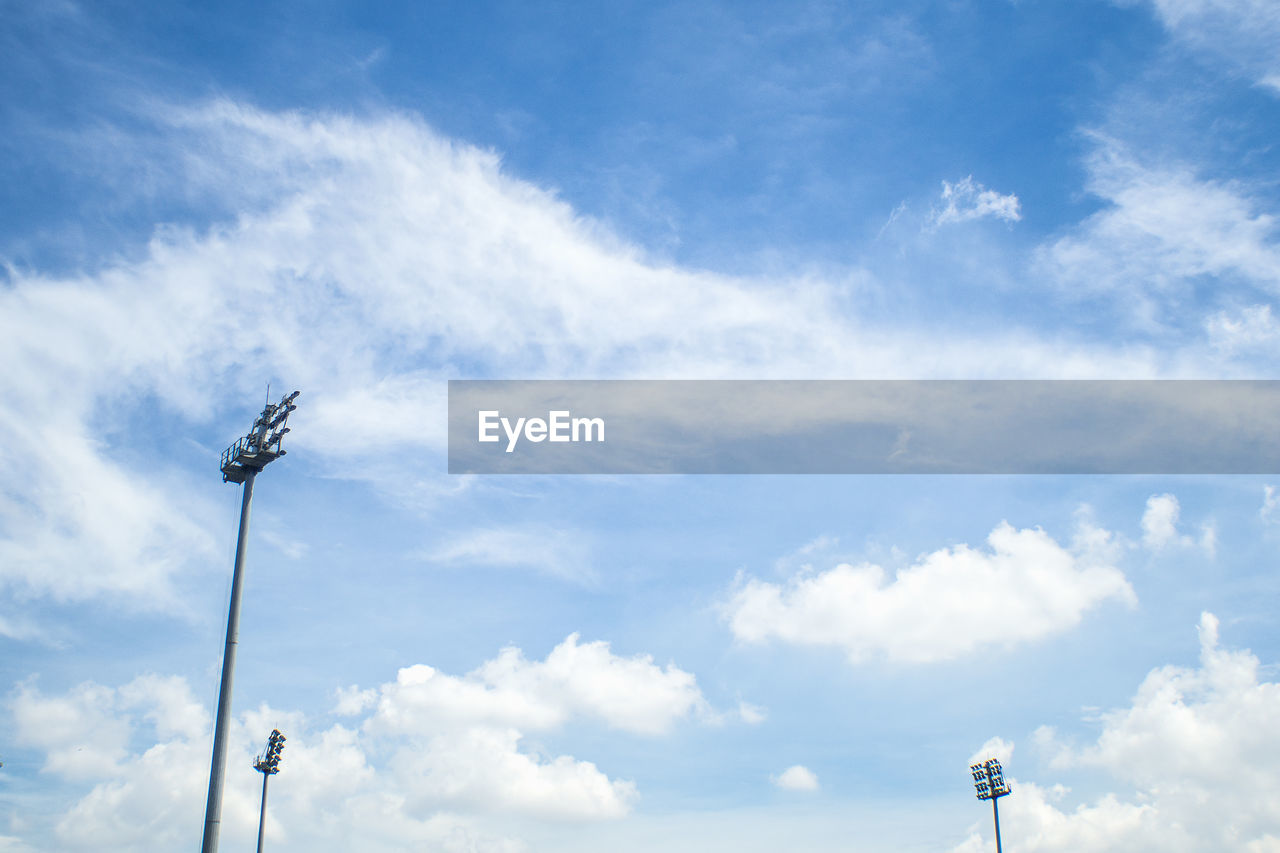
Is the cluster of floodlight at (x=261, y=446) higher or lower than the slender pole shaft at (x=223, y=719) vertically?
higher

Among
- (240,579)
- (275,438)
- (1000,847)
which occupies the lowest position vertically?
(1000,847)

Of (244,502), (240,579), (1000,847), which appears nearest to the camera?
(240,579)

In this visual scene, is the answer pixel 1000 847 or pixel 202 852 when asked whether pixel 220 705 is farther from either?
pixel 1000 847

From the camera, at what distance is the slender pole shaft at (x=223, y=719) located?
1388 inches

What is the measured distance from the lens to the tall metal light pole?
→ 3544 centimetres

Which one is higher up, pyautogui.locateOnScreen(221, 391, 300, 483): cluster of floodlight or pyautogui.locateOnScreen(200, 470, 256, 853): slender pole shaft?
pyautogui.locateOnScreen(221, 391, 300, 483): cluster of floodlight

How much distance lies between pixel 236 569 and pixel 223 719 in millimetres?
6994

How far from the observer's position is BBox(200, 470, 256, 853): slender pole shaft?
116 ft

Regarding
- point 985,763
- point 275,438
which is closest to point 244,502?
point 275,438

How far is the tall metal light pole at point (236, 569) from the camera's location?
3544 cm

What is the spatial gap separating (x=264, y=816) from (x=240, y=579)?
27.4m

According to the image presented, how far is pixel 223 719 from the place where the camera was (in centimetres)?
3666

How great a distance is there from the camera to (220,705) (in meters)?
36.9

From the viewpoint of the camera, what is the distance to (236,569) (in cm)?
4050
